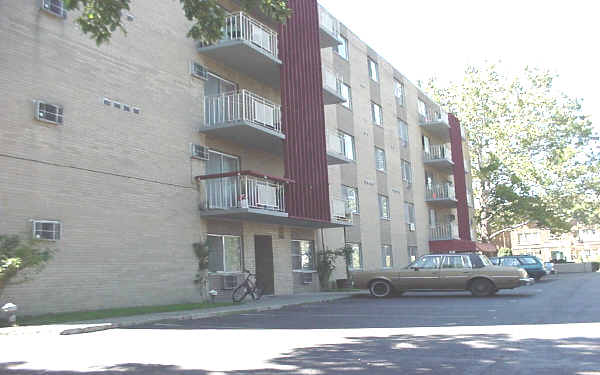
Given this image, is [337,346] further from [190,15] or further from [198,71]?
[198,71]

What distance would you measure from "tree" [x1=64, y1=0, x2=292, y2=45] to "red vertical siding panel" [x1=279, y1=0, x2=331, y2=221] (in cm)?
1138

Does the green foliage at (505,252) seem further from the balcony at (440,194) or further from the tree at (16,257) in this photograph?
the tree at (16,257)

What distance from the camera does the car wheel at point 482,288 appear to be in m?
19.1

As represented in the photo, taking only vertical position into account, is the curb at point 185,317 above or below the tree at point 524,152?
below

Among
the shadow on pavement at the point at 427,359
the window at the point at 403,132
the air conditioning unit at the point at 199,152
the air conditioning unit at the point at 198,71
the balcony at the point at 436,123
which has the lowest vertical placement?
the shadow on pavement at the point at 427,359

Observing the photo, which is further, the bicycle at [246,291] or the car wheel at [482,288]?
the car wheel at [482,288]

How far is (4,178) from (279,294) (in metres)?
11.3

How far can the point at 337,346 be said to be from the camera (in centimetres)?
870

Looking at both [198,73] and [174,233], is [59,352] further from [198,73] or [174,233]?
[198,73]

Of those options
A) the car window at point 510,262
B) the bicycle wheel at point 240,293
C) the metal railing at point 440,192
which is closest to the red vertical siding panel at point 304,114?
the bicycle wheel at point 240,293

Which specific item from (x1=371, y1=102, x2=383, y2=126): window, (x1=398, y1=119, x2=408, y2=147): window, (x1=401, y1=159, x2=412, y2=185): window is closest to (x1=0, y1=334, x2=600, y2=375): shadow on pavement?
(x1=371, y1=102, x2=383, y2=126): window

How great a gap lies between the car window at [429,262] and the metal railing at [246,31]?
28.4 ft

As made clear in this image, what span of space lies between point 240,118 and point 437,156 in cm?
2449

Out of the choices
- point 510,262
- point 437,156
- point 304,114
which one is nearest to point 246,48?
point 304,114
